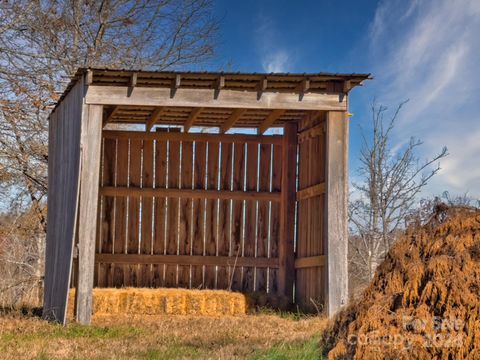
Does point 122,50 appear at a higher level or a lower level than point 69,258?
higher

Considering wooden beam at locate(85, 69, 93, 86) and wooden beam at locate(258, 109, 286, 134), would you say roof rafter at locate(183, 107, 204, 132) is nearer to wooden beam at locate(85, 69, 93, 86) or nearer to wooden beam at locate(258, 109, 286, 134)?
wooden beam at locate(258, 109, 286, 134)

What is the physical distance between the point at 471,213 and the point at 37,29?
562 inches

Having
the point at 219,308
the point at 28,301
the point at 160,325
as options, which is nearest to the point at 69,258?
the point at 160,325

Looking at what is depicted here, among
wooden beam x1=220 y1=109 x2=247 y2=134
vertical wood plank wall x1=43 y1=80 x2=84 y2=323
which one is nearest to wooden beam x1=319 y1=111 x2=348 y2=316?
wooden beam x1=220 y1=109 x2=247 y2=134

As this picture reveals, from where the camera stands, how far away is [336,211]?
11.6 metres

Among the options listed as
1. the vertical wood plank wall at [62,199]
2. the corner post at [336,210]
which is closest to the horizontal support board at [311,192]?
the corner post at [336,210]

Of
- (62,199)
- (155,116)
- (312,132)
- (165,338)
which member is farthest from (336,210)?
(62,199)

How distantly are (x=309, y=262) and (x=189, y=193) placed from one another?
2.93 meters

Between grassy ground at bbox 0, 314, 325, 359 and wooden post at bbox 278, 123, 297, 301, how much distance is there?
2177 millimetres

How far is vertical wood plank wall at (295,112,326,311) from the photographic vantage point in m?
12.7

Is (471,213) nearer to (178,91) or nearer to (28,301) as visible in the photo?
(178,91)

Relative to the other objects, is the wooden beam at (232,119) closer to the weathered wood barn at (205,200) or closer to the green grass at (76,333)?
the weathered wood barn at (205,200)

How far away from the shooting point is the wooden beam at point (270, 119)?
1316 cm

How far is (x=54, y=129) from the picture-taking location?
13.8 m
